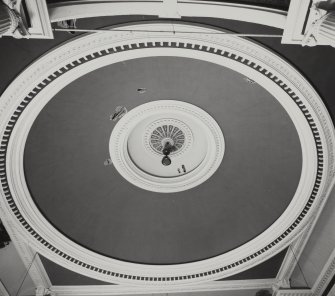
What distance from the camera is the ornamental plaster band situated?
4.14 meters

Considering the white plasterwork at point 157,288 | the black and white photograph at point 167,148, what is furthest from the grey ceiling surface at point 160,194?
the white plasterwork at point 157,288

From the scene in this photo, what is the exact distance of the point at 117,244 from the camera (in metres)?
7.20

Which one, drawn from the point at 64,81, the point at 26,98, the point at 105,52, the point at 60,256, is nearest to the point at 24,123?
the point at 26,98

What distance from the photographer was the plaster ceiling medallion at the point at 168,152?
19.7 feet

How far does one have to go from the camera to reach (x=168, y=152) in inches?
252

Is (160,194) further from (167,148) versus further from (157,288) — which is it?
(157,288)

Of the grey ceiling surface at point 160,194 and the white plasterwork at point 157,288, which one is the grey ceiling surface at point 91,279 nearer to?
the white plasterwork at point 157,288

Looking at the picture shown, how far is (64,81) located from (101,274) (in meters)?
4.63

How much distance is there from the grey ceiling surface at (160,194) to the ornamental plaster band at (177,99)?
0.18 m

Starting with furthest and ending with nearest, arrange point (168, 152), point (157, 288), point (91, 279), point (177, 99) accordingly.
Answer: point (157, 288), point (91, 279), point (168, 152), point (177, 99)

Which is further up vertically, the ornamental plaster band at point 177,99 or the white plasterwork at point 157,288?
the ornamental plaster band at point 177,99

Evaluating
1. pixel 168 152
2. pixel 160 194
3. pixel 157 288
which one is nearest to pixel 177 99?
pixel 168 152

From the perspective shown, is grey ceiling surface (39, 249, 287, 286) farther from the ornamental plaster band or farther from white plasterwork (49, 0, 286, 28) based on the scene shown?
white plasterwork (49, 0, 286, 28)

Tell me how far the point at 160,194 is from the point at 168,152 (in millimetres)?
966
